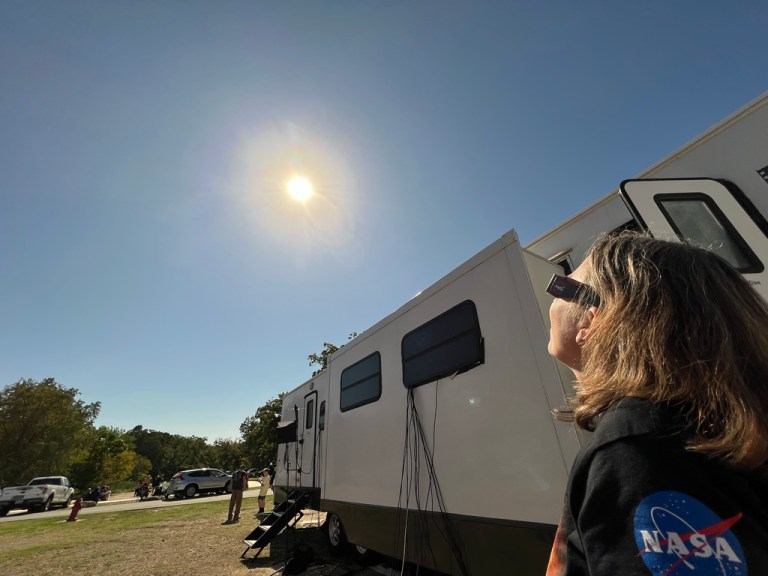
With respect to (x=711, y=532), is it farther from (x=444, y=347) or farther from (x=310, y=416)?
(x=310, y=416)

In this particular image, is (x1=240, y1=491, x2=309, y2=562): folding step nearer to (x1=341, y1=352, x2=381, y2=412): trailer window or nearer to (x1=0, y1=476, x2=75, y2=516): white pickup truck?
(x1=341, y1=352, x2=381, y2=412): trailer window

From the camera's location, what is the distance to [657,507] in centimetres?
61

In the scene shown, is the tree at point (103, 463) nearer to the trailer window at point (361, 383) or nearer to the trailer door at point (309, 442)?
the trailer door at point (309, 442)

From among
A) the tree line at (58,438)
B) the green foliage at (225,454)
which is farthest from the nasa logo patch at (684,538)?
the green foliage at (225,454)

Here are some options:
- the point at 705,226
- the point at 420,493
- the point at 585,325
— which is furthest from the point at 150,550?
the point at 705,226

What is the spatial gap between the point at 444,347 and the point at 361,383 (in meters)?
1.82

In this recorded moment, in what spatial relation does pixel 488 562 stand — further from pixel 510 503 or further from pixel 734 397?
pixel 734 397

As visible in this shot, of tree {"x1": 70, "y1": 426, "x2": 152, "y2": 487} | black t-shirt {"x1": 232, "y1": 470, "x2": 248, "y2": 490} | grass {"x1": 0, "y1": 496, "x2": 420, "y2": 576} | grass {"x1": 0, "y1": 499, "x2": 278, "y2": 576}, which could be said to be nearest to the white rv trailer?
grass {"x1": 0, "y1": 496, "x2": 420, "y2": 576}

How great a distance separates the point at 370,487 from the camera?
4227 mm

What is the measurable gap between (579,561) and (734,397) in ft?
1.49

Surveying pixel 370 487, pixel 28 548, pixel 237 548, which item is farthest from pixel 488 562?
pixel 28 548

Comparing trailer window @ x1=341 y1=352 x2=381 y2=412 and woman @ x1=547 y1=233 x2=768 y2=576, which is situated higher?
trailer window @ x1=341 y1=352 x2=381 y2=412

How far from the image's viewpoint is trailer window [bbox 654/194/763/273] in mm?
2199

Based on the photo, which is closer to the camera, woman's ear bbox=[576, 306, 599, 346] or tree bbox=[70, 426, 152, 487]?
woman's ear bbox=[576, 306, 599, 346]
